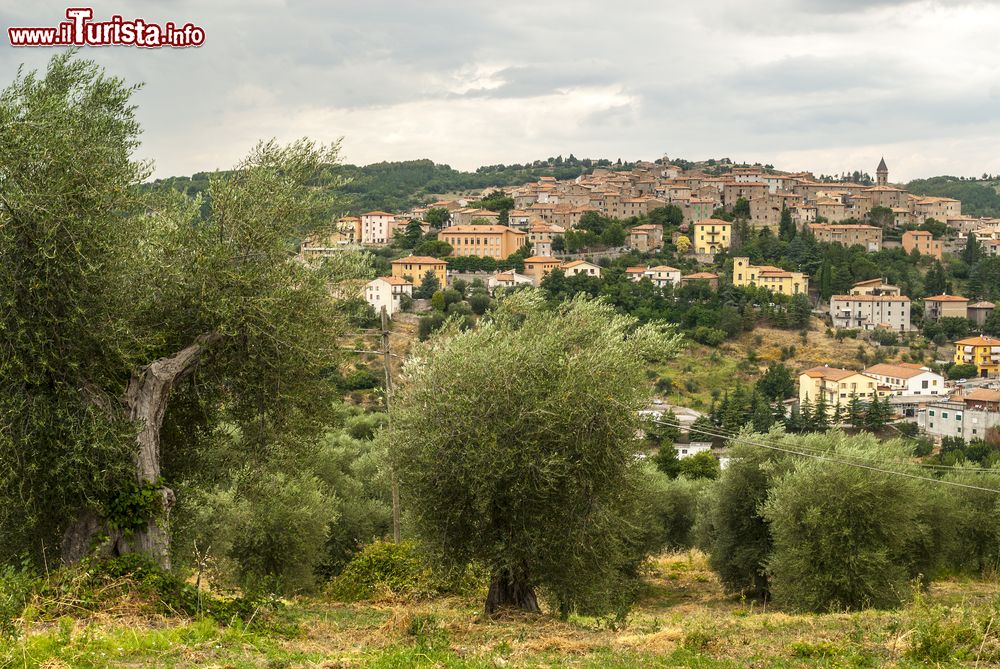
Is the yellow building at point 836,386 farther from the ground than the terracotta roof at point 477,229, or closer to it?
closer to it

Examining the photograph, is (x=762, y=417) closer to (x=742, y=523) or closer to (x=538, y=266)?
(x=742, y=523)

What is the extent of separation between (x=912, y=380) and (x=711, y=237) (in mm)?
42850

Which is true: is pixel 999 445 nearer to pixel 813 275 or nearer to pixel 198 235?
pixel 813 275

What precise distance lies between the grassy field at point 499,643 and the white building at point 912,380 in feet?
231

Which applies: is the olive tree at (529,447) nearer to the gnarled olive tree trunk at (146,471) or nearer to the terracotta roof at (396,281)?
the gnarled olive tree trunk at (146,471)

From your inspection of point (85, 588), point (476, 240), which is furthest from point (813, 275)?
point (85, 588)

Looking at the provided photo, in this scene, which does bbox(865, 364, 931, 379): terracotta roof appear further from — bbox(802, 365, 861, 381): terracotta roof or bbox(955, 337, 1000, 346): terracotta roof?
bbox(955, 337, 1000, 346): terracotta roof

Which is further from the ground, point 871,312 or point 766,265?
point 766,265

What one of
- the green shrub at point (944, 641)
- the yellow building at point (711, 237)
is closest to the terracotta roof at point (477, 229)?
the yellow building at point (711, 237)

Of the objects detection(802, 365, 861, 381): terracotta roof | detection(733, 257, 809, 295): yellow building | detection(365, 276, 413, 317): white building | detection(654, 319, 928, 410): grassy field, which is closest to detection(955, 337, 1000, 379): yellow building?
detection(654, 319, 928, 410): grassy field

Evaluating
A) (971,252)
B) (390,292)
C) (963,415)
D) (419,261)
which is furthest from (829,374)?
(971,252)

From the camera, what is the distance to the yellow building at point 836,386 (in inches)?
2741

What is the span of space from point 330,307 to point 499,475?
2.76 metres

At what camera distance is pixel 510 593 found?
10766mm
